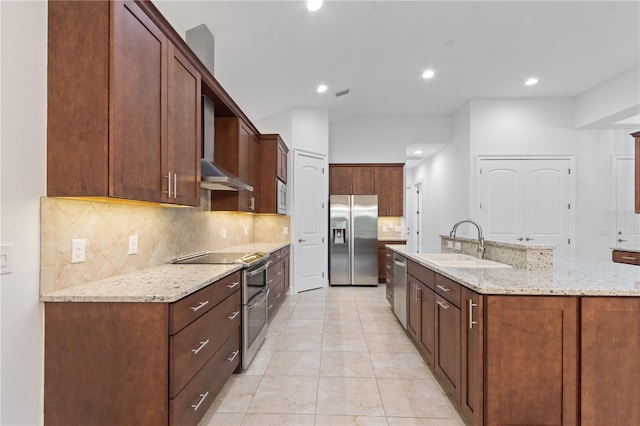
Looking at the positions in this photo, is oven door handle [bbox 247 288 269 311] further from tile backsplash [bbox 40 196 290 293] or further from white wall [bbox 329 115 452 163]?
white wall [bbox 329 115 452 163]

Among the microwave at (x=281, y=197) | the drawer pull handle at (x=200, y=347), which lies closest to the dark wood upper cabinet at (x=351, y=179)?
the microwave at (x=281, y=197)

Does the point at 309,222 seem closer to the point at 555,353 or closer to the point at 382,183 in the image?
the point at 382,183

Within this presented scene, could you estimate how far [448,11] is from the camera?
3037mm

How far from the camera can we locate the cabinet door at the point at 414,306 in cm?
262

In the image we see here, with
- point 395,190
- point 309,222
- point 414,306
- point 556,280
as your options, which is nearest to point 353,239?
point 309,222

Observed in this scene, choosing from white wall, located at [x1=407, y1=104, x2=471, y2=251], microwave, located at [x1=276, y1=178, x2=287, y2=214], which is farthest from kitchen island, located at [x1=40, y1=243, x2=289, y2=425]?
white wall, located at [x1=407, y1=104, x2=471, y2=251]

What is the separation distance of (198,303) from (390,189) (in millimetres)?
4763

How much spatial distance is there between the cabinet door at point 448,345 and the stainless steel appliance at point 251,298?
56.1 inches

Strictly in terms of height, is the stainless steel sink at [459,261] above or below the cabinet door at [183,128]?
below

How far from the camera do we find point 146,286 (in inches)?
61.8

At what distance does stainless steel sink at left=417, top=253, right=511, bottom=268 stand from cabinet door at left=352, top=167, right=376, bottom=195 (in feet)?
9.47

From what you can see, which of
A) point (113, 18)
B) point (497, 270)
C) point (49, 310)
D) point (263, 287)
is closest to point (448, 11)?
point (497, 270)

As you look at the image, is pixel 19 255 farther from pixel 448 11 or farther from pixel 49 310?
pixel 448 11

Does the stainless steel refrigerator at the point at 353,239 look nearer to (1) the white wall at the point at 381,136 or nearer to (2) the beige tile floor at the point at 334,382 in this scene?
(1) the white wall at the point at 381,136
